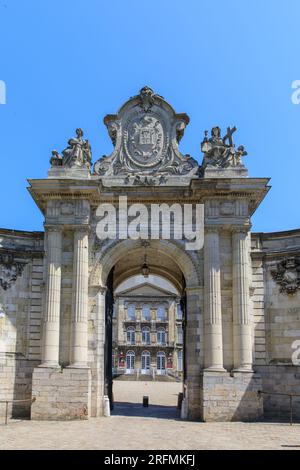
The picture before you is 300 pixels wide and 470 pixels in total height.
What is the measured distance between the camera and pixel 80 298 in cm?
1567

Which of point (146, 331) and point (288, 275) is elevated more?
point (288, 275)

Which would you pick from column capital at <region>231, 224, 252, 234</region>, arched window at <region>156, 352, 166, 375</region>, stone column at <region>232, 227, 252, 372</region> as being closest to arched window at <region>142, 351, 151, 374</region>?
arched window at <region>156, 352, 166, 375</region>

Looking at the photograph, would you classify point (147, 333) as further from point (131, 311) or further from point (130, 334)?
point (131, 311)

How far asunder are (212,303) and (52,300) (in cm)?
459

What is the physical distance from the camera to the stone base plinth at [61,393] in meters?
14.8

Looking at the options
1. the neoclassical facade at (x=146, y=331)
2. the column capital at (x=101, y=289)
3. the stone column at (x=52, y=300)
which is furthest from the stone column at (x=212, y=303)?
the neoclassical facade at (x=146, y=331)

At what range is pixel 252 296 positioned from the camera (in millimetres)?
16375

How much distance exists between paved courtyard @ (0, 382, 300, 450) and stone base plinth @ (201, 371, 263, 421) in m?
0.57

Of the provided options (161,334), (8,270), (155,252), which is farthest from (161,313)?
(8,270)

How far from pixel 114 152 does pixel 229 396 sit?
26.7ft

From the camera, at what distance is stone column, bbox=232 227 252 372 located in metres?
15.2

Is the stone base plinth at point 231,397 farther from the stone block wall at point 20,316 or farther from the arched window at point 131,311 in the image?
the arched window at point 131,311

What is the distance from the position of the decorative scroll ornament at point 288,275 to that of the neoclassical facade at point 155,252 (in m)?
0.03
